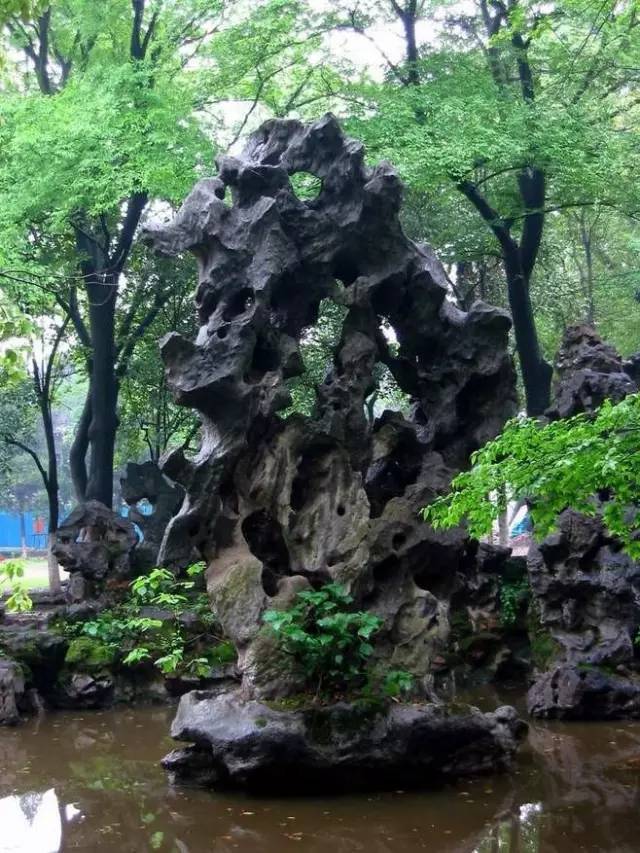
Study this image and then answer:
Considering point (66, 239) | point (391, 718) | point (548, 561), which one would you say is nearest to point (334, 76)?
point (66, 239)

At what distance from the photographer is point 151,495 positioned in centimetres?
1723

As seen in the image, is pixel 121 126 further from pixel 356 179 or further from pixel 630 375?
pixel 630 375

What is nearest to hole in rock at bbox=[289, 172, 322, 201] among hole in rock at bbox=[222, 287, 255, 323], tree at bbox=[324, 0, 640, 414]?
tree at bbox=[324, 0, 640, 414]

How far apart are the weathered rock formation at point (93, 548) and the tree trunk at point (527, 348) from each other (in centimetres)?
696

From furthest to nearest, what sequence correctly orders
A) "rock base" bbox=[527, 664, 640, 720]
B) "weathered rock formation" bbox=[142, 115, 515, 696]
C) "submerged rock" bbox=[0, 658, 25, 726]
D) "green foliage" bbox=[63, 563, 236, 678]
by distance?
"green foliage" bbox=[63, 563, 236, 678], "submerged rock" bbox=[0, 658, 25, 726], "rock base" bbox=[527, 664, 640, 720], "weathered rock formation" bbox=[142, 115, 515, 696]

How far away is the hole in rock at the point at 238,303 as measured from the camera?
855 cm

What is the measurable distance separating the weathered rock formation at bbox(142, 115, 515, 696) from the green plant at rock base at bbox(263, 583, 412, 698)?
0.24m

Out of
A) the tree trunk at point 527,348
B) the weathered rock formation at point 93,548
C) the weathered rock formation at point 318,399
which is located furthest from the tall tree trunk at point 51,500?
the weathered rock formation at point 318,399

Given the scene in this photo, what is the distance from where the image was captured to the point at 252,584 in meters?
7.79

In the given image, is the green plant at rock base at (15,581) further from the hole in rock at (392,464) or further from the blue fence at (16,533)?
the blue fence at (16,533)

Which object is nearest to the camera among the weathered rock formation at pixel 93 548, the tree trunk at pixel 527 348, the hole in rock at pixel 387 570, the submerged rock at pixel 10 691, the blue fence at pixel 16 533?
the hole in rock at pixel 387 570

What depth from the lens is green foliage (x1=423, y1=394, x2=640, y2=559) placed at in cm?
500

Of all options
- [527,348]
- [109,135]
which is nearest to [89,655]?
[109,135]

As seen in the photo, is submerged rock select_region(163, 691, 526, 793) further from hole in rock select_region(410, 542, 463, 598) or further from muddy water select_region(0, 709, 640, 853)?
hole in rock select_region(410, 542, 463, 598)
